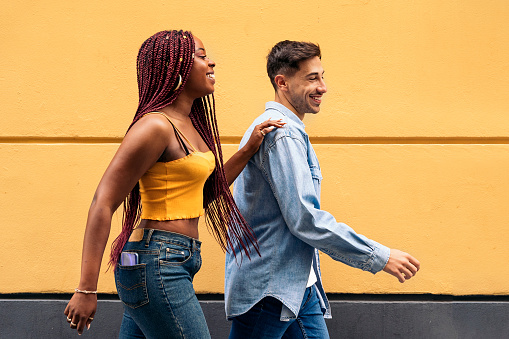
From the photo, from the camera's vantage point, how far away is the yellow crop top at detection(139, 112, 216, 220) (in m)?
2.18

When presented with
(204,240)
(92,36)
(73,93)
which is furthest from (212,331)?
(92,36)

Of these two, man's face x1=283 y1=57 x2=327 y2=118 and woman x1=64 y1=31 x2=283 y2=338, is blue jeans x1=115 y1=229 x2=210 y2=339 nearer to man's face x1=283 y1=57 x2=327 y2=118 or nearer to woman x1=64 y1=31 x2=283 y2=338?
woman x1=64 y1=31 x2=283 y2=338

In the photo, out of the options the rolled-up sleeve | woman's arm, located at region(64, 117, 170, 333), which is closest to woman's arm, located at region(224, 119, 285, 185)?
the rolled-up sleeve

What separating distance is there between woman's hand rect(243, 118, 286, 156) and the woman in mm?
187

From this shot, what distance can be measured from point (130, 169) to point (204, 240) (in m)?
2.05

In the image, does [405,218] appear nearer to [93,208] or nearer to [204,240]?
[204,240]

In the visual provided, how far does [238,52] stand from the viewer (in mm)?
4066

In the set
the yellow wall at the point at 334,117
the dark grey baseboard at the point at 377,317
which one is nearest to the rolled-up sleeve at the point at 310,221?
the yellow wall at the point at 334,117

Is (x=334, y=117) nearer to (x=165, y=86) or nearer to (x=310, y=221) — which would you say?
(x=310, y=221)

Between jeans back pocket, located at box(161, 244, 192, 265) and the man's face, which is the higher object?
the man's face

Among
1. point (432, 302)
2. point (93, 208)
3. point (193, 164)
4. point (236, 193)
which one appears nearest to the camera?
point (93, 208)

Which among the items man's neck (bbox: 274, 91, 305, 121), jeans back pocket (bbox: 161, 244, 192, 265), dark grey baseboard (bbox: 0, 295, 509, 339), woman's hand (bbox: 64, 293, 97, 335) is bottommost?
dark grey baseboard (bbox: 0, 295, 509, 339)

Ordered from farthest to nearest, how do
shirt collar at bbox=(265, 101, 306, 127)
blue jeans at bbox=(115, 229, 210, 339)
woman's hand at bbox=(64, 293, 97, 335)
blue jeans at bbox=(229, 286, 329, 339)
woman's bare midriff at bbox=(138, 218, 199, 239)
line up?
shirt collar at bbox=(265, 101, 306, 127) < blue jeans at bbox=(229, 286, 329, 339) < woman's bare midriff at bbox=(138, 218, 199, 239) < blue jeans at bbox=(115, 229, 210, 339) < woman's hand at bbox=(64, 293, 97, 335)

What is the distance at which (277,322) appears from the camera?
254 cm
